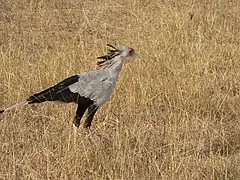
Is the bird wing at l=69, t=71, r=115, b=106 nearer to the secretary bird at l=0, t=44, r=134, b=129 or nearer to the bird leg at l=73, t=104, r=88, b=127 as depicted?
the secretary bird at l=0, t=44, r=134, b=129

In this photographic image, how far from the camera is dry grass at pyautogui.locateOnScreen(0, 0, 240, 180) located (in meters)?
3.08

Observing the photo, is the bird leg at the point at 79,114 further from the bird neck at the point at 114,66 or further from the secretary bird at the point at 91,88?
the bird neck at the point at 114,66

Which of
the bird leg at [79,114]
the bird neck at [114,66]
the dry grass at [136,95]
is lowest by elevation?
the dry grass at [136,95]

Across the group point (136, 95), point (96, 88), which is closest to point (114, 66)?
point (96, 88)

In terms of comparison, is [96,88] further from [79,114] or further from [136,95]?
[136,95]

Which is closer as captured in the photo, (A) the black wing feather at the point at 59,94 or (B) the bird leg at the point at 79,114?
(A) the black wing feather at the point at 59,94

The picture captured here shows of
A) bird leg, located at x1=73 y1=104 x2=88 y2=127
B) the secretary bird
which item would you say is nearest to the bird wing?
the secretary bird

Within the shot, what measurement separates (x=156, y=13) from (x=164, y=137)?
3.30m

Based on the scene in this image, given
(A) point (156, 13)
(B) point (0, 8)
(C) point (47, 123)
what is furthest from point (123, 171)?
(B) point (0, 8)

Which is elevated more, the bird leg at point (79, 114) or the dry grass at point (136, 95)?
the bird leg at point (79, 114)

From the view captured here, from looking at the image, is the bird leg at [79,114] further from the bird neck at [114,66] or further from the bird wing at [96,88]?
the bird neck at [114,66]

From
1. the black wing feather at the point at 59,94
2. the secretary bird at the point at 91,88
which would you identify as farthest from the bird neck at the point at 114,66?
the black wing feather at the point at 59,94

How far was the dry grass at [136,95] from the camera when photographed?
3.08 metres

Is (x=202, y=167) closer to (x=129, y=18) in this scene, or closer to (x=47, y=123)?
(x=47, y=123)
